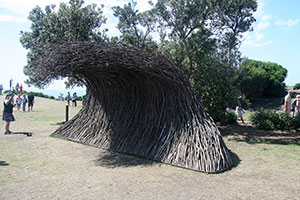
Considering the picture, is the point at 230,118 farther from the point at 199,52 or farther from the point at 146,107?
the point at 146,107

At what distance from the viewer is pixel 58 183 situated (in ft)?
19.3

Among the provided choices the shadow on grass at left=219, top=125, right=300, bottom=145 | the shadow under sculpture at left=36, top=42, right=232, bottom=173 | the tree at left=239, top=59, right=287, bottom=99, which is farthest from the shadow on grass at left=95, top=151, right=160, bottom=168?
the tree at left=239, top=59, right=287, bottom=99

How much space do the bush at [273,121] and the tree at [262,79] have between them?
58.3 feet

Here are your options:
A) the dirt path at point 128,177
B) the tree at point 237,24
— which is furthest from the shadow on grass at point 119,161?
the tree at point 237,24

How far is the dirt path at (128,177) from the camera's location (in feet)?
17.6

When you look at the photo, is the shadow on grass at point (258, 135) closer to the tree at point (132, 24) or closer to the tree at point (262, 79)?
the tree at point (132, 24)

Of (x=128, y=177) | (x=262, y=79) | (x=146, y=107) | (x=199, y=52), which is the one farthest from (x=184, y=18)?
(x=262, y=79)

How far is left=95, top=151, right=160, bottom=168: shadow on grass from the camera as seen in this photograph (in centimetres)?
743

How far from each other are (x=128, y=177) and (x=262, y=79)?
3087 cm

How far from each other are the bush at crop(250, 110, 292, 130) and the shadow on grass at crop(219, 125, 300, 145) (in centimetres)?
37

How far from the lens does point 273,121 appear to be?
1373 cm

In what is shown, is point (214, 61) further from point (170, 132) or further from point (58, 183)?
point (58, 183)

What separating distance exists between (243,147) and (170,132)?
3.48m

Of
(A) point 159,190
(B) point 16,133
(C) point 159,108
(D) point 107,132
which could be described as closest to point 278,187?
(A) point 159,190
